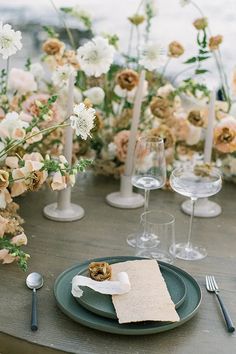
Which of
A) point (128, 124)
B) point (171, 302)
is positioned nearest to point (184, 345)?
point (171, 302)

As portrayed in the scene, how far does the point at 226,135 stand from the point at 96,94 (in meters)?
0.39

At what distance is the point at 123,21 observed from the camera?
9.24 ft

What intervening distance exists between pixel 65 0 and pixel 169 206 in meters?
1.31

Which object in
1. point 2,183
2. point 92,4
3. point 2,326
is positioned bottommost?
point 2,326

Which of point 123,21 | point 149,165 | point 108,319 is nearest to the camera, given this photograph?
point 108,319

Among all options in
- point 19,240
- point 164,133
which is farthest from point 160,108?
point 19,240

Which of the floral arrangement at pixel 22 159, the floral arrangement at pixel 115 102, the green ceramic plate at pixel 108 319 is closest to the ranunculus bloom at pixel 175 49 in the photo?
the floral arrangement at pixel 115 102

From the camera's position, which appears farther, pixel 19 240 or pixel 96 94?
pixel 96 94

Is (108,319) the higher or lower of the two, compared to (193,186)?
lower

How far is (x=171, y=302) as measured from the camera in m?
1.30

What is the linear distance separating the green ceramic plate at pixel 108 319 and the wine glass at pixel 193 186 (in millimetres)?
150

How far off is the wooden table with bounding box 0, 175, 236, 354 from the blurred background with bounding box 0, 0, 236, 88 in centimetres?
90

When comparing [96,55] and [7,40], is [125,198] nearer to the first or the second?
[96,55]

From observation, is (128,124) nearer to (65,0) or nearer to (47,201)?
(47,201)
